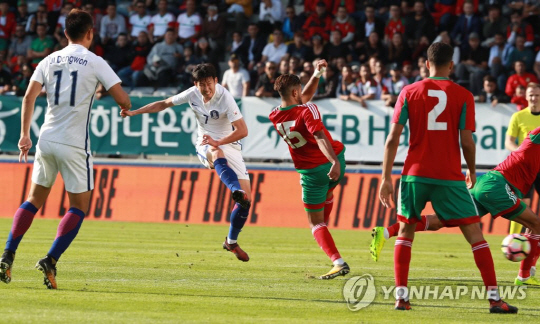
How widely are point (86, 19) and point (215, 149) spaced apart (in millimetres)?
3604

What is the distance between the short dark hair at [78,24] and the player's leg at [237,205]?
3.24 m

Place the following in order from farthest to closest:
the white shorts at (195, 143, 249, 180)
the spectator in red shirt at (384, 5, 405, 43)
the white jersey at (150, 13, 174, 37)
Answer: the white jersey at (150, 13, 174, 37) < the spectator in red shirt at (384, 5, 405, 43) < the white shorts at (195, 143, 249, 180)

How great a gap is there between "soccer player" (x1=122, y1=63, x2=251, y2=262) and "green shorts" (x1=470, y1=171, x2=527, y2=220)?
9.26ft

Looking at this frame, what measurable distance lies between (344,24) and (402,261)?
16.5 meters

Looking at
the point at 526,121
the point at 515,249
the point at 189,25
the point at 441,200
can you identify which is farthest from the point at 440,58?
the point at 189,25

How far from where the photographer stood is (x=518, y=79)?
20766mm

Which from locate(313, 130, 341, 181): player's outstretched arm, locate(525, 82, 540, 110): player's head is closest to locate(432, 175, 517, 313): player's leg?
locate(313, 130, 341, 181): player's outstretched arm

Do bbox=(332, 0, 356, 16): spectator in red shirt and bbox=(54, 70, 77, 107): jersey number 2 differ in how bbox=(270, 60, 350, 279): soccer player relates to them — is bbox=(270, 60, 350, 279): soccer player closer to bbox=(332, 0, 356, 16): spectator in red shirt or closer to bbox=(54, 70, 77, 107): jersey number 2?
bbox=(54, 70, 77, 107): jersey number 2

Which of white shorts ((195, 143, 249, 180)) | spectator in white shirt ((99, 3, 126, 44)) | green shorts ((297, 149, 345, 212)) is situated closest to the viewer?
green shorts ((297, 149, 345, 212))

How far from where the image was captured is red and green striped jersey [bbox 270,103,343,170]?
10.6 metres

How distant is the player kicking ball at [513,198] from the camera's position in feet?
33.3

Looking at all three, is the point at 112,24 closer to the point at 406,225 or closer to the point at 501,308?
the point at 406,225

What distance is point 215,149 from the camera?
39.9 feet

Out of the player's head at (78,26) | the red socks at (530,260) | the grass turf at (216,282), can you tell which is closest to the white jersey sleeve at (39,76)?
the player's head at (78,26)
